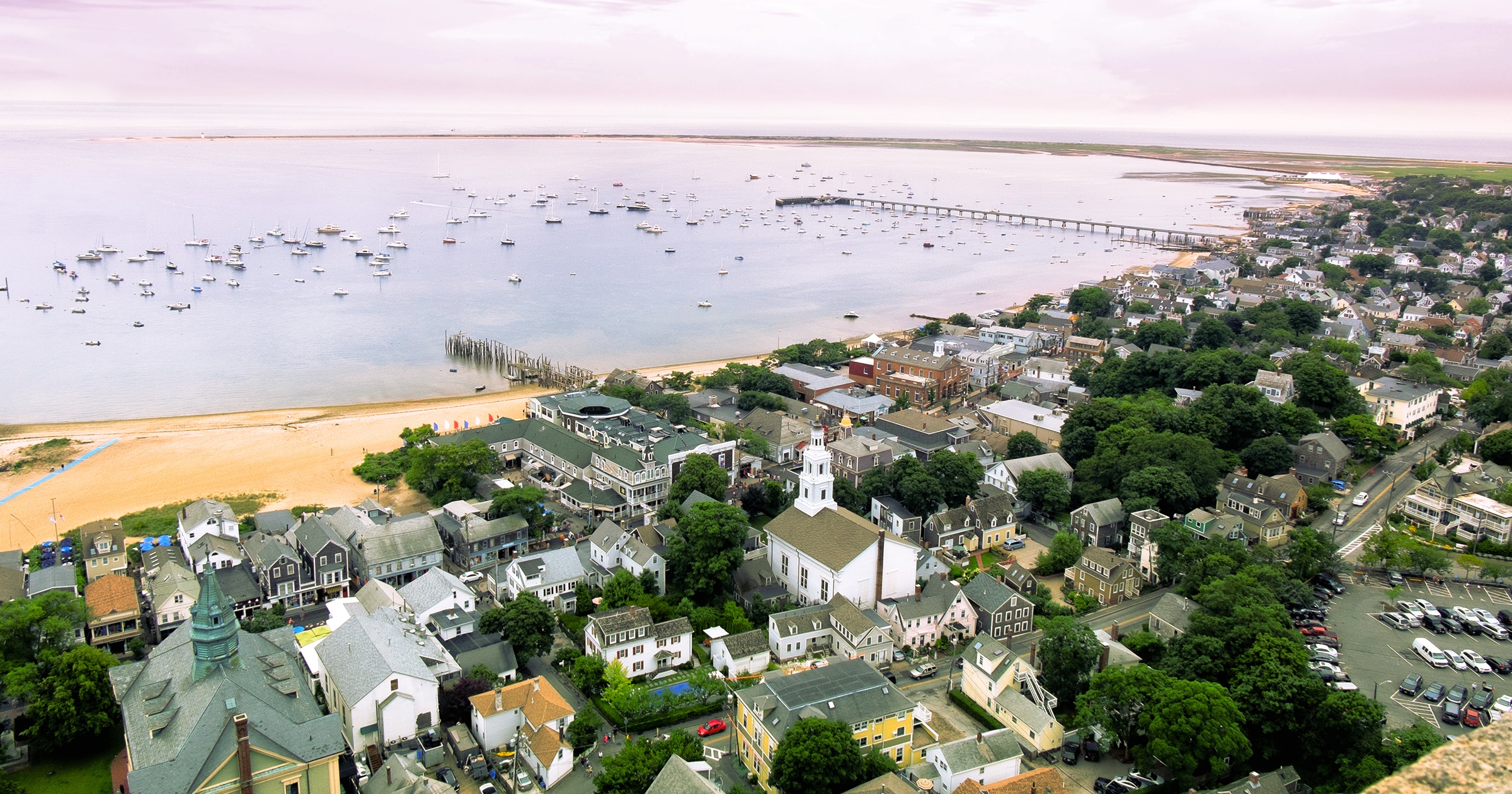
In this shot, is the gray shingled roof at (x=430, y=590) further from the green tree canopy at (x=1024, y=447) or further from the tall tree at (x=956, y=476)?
the green tree canopy at (x=1024, y=447)

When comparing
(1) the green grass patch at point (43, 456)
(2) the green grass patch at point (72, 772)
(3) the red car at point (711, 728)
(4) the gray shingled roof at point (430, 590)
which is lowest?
(1) the green grass patch at point (43, 456)

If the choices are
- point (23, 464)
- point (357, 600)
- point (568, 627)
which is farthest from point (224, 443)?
point (568, 627)

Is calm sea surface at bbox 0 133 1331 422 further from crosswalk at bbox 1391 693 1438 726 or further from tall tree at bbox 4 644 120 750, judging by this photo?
crosswalk at bbox 1391 693 1438 726

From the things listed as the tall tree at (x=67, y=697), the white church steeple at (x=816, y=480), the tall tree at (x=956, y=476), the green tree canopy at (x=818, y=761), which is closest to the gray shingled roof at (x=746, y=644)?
the green tree canopy at (x=818, y=761)

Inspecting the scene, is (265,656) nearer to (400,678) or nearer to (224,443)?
(400,678)


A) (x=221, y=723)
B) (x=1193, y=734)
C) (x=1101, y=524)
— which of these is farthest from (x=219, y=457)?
(x=1193, y=734)

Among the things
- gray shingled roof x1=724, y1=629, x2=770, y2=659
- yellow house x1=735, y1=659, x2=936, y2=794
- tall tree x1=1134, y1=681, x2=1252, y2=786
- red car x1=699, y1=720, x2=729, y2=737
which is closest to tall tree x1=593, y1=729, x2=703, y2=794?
yellow house x1=735, y1=659, x2=936, y2=794

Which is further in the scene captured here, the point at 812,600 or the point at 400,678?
the point at 812,600
